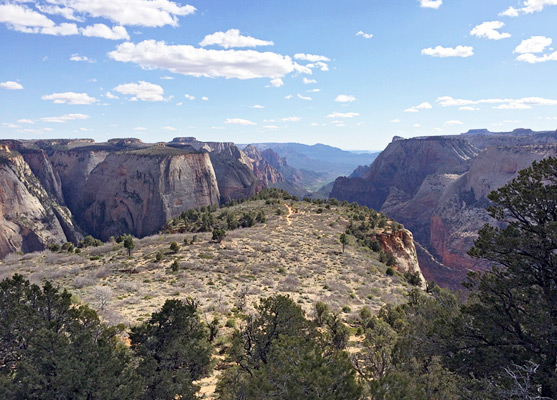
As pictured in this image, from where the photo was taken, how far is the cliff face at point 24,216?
267 ft

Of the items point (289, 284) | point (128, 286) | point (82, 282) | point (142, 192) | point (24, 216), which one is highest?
point (142, 192)

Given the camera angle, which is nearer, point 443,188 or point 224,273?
point 224,273

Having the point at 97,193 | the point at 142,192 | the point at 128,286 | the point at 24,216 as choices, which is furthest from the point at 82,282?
the point at 97,193

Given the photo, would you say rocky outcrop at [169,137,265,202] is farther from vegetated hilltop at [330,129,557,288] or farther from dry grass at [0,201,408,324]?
dry grass at [0,201,408,324]

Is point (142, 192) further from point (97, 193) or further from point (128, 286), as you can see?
point (128, 286)

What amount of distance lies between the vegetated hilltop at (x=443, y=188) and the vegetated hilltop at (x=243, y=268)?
87.5 feet

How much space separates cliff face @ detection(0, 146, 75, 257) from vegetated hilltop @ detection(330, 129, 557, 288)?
101843 mm

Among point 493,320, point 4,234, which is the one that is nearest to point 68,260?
point 493,320

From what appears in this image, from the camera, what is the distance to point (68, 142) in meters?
172

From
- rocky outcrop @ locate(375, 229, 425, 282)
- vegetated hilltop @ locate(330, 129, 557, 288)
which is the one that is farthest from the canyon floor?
vegetated hilltop @ locate(330, 129, 557, 288)

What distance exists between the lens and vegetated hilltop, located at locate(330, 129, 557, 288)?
9843 centimetres

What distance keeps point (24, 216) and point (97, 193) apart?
29.5 m

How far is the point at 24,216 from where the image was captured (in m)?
87.2

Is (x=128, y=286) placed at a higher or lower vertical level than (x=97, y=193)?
higher
